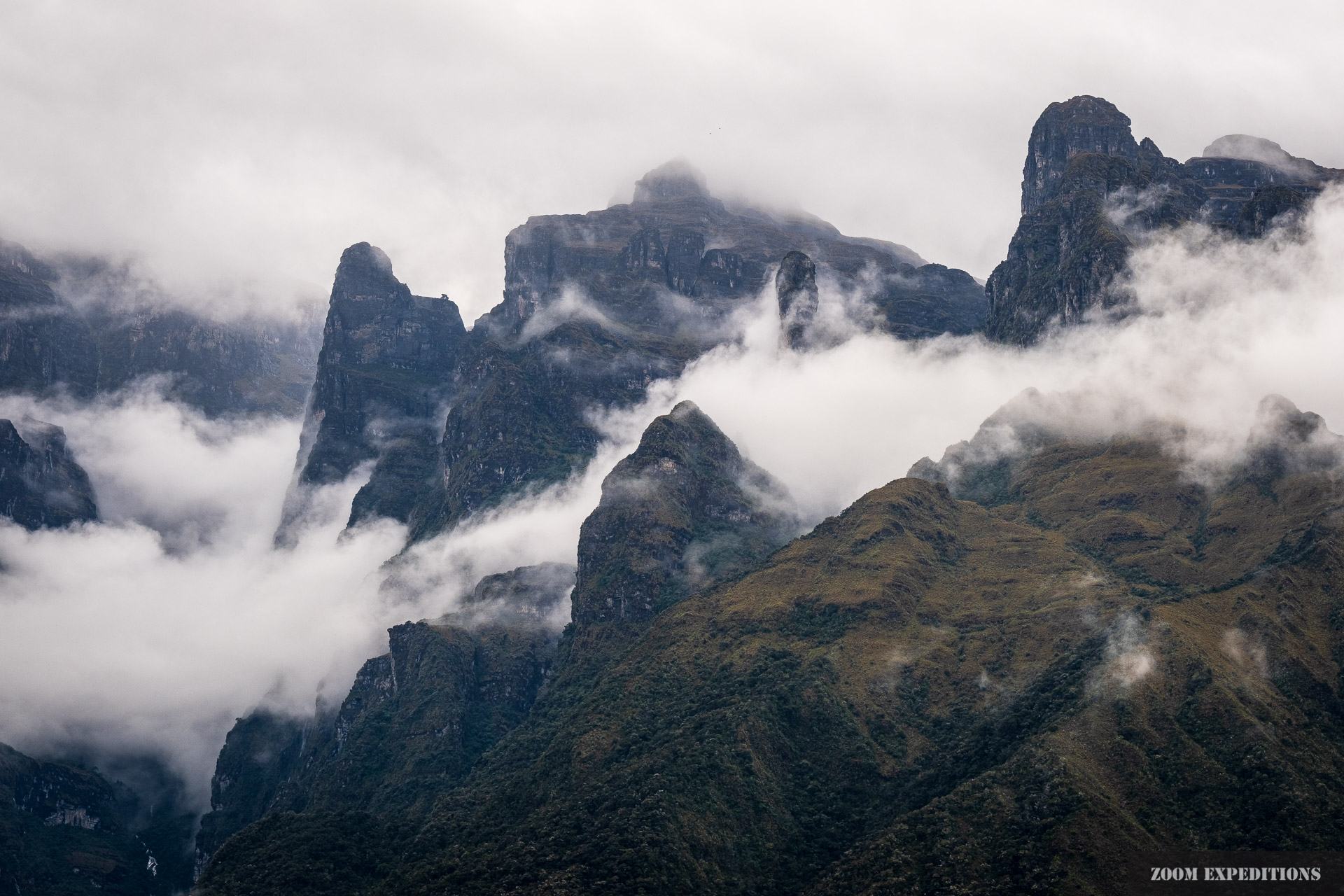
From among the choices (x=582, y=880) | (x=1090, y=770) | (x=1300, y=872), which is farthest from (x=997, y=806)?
(x=582, y=880)

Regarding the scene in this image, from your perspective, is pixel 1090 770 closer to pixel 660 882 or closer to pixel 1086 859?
pixel 1086 859

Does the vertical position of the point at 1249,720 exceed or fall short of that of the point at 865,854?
it exceeds it

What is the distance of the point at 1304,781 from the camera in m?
189

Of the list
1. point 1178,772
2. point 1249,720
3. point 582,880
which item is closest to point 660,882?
point 582,880

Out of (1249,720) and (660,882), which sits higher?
(1249,720)

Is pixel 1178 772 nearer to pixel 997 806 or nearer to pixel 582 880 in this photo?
pixel 997 806

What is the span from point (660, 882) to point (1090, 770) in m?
60.7

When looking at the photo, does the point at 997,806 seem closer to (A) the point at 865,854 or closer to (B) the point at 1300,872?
(A) the point at 865,854

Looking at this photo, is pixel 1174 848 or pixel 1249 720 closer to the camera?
pixel 1174 848

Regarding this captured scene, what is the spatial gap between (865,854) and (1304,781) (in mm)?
58074

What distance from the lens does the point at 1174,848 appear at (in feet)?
598

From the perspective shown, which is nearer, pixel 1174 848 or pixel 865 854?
pixel 1174 848

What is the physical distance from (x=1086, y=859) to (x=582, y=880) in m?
67.3

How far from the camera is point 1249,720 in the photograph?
19975 centimetres
